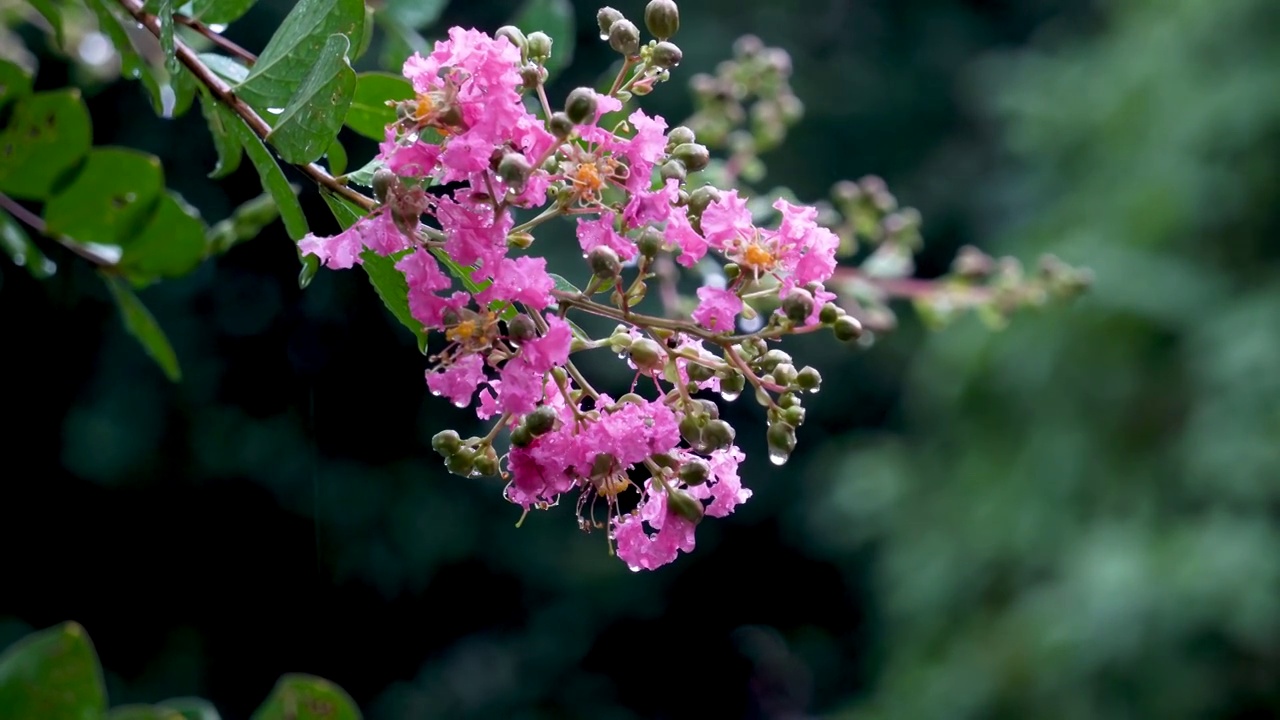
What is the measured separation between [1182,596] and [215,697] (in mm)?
4680

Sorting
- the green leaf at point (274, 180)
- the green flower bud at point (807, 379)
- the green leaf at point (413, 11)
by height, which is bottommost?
the green leaf at point (274, 180)

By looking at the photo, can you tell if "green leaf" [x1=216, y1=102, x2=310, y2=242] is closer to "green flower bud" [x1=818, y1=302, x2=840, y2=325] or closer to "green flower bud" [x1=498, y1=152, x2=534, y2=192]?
"green flower bud" [x1=498, y1=152, x2=534, y2=192]

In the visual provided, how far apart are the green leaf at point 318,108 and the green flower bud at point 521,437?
0.20 metres

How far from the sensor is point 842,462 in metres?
6.34

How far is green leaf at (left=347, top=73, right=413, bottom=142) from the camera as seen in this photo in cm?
92

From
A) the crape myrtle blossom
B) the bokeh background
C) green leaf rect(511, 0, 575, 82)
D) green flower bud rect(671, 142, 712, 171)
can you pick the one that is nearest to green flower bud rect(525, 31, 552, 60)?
the crape myrtle blossom

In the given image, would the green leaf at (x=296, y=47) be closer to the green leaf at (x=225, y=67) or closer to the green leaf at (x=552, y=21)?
the green leaf at (x=225, y=67)

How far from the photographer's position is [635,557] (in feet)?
2.52

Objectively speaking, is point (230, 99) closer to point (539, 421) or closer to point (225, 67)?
point (225, 67)

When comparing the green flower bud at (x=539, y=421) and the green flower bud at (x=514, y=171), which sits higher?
the green flower bud at (x=514, y=171)

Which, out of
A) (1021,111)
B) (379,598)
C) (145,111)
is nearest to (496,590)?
(379,598)

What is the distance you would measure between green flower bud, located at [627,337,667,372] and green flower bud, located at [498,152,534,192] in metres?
0.13

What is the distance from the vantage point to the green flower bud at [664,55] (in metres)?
0.75

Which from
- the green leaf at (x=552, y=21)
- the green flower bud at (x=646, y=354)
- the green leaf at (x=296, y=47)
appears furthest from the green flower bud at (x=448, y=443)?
the green leaf at (x=552, y=21)
